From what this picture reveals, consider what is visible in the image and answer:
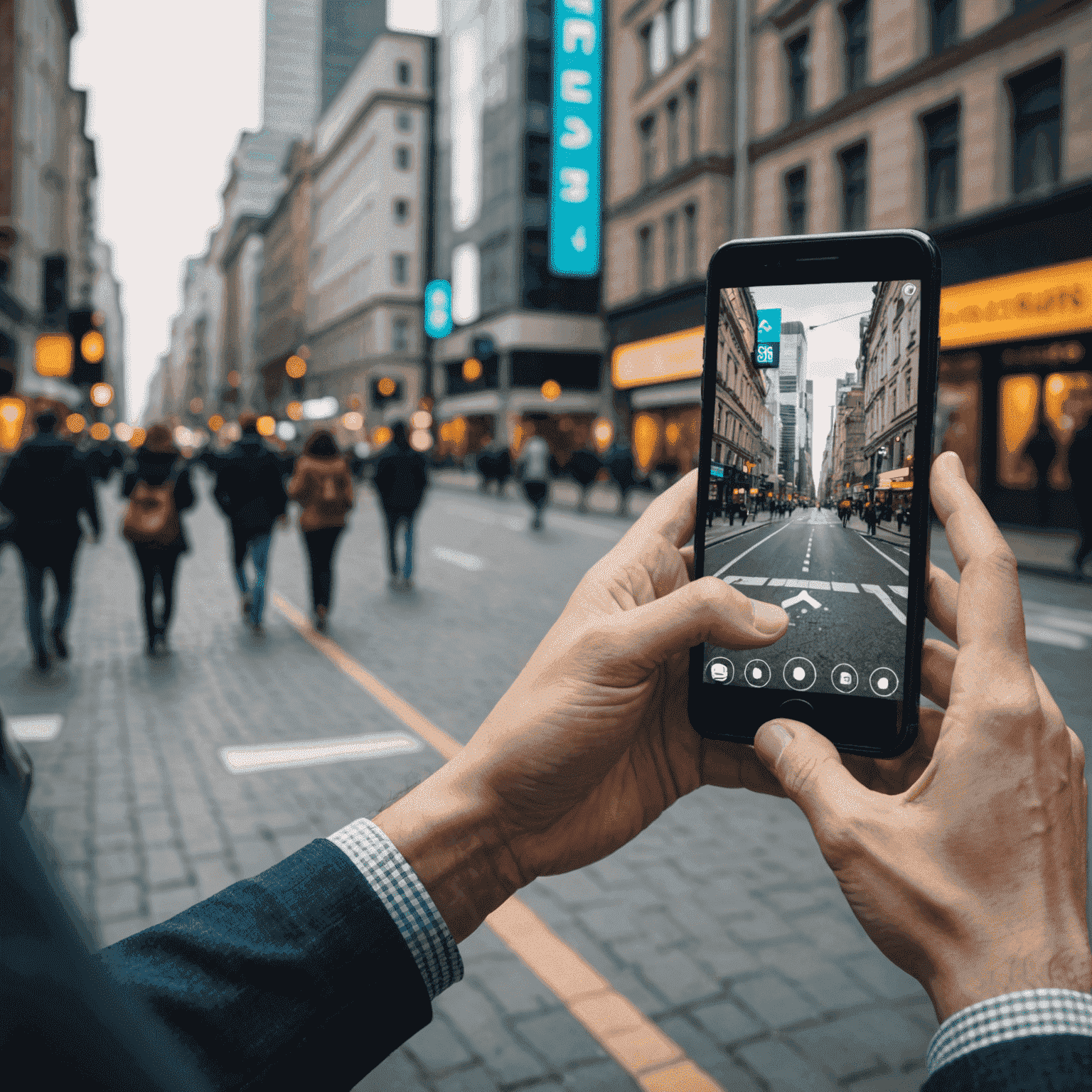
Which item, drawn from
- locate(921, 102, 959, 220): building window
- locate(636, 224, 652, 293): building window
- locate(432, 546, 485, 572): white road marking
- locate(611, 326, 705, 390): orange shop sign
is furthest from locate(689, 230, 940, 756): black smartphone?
locate(636, 224, 652, 293): building window

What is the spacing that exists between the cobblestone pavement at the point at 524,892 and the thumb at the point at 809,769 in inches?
26.9

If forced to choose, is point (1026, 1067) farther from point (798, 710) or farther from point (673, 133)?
point (673, 133)

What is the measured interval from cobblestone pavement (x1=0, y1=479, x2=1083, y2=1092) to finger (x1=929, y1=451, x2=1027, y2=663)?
99cm

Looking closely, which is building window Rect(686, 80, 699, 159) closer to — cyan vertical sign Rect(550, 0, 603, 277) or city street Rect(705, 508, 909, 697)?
cyan vertical sign Rect(550, 0, 603, 277)

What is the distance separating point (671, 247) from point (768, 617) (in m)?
36.4

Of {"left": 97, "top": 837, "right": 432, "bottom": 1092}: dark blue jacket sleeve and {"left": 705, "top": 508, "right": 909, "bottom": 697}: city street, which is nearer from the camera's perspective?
{"left": 97, "top": 837, "right": 432, "bottom": 1092}: dark blue jacket sleeve

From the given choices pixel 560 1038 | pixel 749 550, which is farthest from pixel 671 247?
pixel 749 550

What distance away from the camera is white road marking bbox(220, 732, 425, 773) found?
587cm

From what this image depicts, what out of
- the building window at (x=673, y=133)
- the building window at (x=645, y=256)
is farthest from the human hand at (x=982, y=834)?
the building window at (x=645, y=256)

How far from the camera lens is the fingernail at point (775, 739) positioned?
1.46 m

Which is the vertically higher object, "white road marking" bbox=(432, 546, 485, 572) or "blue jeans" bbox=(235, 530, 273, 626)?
"blue jeans" bbox=(235, 530, 273, 626)

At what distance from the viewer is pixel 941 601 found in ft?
5.00

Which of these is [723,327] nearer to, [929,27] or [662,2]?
[929,27]

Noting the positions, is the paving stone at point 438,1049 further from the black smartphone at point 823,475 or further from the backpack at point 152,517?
the backpack at point 152,517
